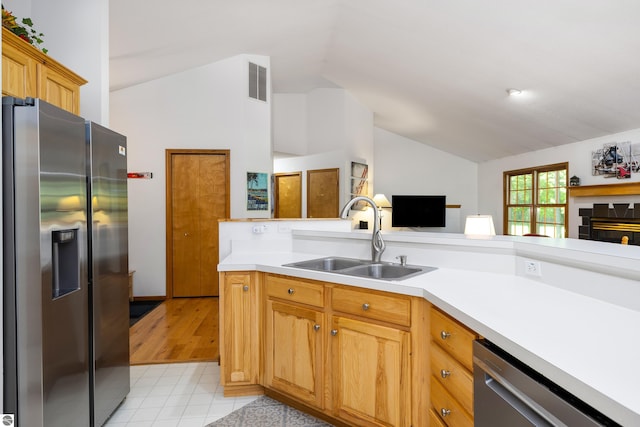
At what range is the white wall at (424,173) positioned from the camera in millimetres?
8258

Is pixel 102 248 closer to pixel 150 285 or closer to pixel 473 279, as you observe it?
pixel 473 279

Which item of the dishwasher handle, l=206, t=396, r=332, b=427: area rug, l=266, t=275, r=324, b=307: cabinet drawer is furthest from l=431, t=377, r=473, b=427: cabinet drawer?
l=206, t=396, r=332, b=427: area rug

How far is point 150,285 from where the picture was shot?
4867 millimetres

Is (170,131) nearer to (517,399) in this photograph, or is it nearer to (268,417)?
(268,417)

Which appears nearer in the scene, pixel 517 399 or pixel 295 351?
pixel 517 399

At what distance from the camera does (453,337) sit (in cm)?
132

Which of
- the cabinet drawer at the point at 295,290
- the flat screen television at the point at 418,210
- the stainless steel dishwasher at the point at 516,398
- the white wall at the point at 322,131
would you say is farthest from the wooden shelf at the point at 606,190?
the stainless steel dishwasher at the point at 516,398

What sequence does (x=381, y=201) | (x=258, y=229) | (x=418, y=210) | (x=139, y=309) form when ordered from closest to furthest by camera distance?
(x=258, y=229)
(x=139, y=309)
(x=381, y=201)
(x=418, y=210)

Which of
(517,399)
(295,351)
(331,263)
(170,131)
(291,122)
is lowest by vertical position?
(295,351)

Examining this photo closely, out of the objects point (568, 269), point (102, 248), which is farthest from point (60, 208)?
point (568, 269)

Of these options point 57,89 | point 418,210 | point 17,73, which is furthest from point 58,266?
point 418,210

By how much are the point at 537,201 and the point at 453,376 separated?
20.3ft

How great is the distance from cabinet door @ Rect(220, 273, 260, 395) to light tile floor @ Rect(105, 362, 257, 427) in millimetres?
168

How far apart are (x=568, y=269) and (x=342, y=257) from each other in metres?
1.34
